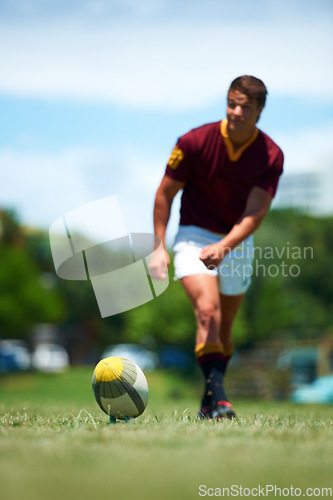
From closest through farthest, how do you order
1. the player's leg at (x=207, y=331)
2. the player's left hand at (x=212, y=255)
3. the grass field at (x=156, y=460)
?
the grass field at (x=156, y=460) < the player's left hand at (x=212, y=255) < the player's leg at (x=207, y=331)

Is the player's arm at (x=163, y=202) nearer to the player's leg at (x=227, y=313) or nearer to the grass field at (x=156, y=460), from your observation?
the player's leg at (x=227, y=313)

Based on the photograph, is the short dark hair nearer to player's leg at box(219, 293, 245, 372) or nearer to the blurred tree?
player's leg at box(219, 293, 245, 372)

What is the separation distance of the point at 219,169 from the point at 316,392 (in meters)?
16.6

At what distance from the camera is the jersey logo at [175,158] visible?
5305mm

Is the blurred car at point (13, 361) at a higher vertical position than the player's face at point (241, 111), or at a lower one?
lower

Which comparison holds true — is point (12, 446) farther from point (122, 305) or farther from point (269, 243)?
point (269, 243)

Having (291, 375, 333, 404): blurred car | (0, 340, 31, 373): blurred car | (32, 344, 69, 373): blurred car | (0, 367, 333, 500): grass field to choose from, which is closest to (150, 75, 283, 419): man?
(0, 367, 333, 500): grass field

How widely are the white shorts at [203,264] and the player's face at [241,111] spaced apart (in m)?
0.91

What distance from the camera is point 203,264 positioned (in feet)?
17.2

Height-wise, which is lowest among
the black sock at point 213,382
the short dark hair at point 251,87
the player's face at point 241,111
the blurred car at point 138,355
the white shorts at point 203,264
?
the blurred car at point 138,355

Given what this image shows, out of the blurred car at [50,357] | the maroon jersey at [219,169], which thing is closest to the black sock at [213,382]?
the maroon jersey at [219,169]

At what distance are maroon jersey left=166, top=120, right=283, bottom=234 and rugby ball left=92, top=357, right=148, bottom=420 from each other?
175cm

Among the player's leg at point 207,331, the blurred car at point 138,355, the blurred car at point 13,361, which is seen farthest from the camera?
the blurred car at point 138,355

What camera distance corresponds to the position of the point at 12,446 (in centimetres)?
286
